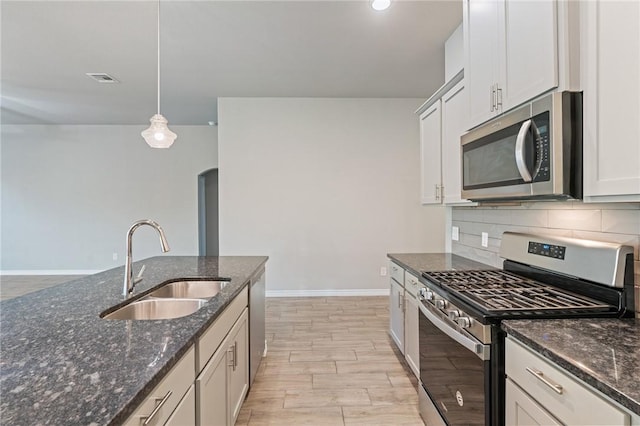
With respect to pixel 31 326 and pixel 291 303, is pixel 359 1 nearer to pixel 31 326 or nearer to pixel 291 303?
pixel 31 326

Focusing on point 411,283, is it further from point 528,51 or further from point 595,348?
point 528,51

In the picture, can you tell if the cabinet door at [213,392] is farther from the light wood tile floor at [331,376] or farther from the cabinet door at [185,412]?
the light wood tile floor at [331,376]

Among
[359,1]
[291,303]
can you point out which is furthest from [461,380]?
[291,303]

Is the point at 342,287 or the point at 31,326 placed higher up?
the point at 31,326

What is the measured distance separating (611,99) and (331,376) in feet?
8.03

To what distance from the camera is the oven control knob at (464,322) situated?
55.8 inches

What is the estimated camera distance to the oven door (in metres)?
1.35

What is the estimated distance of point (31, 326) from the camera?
1288mm

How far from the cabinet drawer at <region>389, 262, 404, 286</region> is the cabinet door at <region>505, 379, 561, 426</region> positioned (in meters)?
1.45

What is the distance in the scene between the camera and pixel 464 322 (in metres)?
1.44

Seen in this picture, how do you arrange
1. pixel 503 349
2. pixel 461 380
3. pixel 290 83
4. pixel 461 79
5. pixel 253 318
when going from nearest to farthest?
pixel 503 349 < pixel 461 380 < pixel 461 79 < pixel 253 318 < pixel 290 83

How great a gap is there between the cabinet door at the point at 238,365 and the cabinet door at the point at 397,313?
4.16 feet

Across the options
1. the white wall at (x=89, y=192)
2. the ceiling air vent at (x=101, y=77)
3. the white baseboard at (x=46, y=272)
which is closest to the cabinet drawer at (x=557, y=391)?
the ceiling air vent at (x=101, y=77)

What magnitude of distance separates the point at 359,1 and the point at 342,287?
377cm
